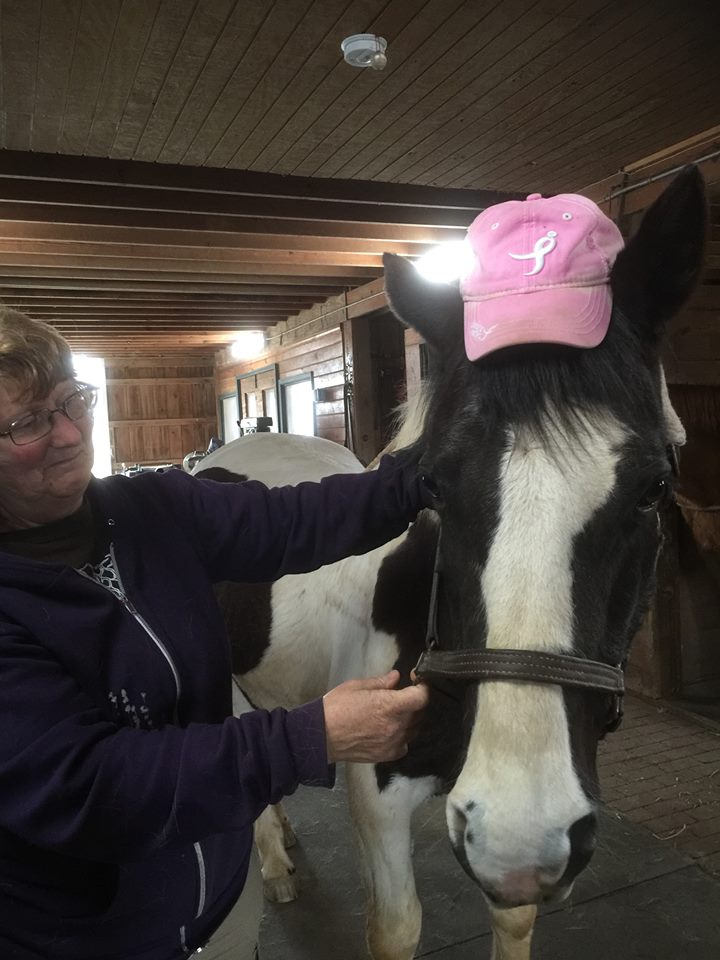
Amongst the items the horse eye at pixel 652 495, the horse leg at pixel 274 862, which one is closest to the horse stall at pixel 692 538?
the horse leg at pixel 274 862

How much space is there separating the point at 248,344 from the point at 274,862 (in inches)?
323

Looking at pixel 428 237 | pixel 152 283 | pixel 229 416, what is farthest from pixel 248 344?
pixel 428 237

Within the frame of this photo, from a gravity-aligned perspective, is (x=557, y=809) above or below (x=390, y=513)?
below

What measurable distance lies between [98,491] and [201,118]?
2608 mm

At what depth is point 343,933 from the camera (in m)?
2.40

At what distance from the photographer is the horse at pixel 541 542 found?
3.03ft

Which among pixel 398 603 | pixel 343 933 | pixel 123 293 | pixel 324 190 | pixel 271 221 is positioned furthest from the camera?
pixel 123 293

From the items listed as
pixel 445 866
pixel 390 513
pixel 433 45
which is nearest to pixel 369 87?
pixel 433 45

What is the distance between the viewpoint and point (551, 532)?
98 centimetres

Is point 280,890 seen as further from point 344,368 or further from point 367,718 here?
point 344,368

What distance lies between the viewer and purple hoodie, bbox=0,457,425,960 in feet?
2.95

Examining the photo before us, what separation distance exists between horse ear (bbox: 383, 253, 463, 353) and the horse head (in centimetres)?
8

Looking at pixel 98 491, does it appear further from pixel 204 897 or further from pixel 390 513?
pixel 204 897

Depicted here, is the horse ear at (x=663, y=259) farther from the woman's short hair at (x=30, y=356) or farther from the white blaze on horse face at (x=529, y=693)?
the woman's short hair at (x=30, y=356)
